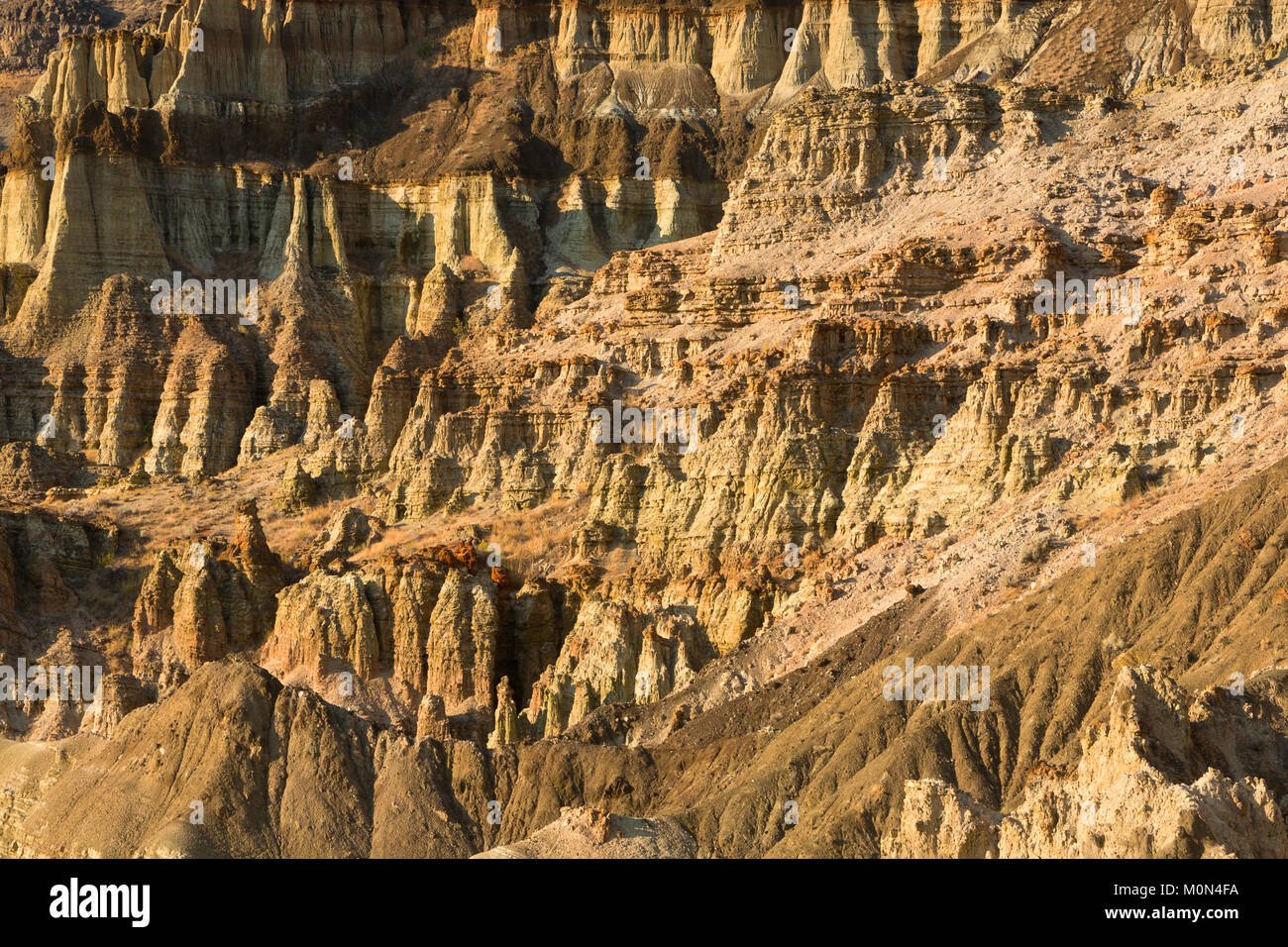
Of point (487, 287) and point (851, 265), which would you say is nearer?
point (851, 265)

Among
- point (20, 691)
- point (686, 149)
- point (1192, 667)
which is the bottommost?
point (20, 691)

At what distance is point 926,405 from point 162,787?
33471 mm

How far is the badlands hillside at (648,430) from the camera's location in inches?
3103

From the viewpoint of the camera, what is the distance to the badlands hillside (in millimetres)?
78812

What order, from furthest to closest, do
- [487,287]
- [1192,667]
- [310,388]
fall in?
[487,287] → [310,388] → [1192,667]

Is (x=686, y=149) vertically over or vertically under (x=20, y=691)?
over

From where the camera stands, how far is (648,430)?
11019 centimetres

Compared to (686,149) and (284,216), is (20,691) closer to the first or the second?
(284,216)

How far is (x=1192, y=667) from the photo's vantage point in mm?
76500

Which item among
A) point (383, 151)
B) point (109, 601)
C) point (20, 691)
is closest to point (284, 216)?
point (383, 151)

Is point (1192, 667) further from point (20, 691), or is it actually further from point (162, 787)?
point (20, 691)

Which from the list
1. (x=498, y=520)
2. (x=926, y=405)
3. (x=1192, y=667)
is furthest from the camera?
(x=498, y=520)

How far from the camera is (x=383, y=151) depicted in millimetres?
156375

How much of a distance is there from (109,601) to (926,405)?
33920 millimetres
